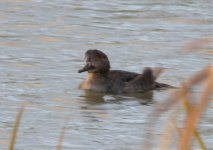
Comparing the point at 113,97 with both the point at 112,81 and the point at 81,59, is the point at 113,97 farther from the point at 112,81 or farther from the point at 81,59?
the point at 81,59

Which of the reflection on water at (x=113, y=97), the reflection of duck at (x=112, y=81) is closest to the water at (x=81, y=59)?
the reflection on water at (x=113, y=97)

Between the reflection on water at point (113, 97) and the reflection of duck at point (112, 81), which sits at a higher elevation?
the reflection of duck at point (112, 81)

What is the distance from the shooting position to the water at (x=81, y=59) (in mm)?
8992

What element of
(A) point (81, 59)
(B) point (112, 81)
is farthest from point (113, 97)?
(A) point (81, 59)

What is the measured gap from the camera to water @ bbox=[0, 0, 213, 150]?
8.99 m

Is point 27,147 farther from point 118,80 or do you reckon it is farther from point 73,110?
point 118,80

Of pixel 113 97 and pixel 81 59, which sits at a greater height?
pixel 81 59

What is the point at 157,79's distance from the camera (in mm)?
12336

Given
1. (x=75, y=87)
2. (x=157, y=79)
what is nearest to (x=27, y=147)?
(x=75, y=87)

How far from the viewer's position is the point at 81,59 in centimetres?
1320

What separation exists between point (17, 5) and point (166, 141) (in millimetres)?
12629

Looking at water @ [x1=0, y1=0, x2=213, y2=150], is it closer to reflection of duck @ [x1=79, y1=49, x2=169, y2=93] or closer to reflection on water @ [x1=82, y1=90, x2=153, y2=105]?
reflection on water @ [x1=82, y1=90, x2=153, y2=105]

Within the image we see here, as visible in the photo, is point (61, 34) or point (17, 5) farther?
point (17, 5)

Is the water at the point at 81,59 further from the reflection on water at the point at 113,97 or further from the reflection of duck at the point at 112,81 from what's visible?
the reflection of duck at the point at 112,81
